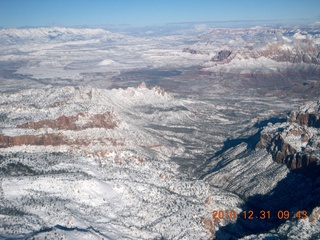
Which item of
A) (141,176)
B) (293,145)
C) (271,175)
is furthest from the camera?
(293,145)

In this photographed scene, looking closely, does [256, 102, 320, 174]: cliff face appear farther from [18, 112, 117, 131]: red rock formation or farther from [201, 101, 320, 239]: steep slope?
[18, 112, 117, 131]: red rock formation

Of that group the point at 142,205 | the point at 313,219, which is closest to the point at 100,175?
the point at 142,205

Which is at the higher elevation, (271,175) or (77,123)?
(77,123)

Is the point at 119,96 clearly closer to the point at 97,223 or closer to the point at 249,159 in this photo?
the point at 249,159

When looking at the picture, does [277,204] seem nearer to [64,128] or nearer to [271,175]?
[271,175]

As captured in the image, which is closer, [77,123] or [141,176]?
[141,176]

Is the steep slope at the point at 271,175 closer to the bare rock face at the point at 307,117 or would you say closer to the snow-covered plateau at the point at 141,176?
the snow-covered plateau at the point at 141,176
